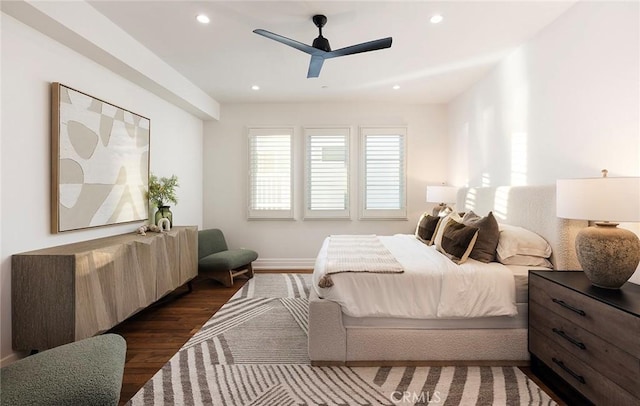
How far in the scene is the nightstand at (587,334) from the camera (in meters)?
1.46

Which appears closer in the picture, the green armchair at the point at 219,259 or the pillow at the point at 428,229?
the pillow at the point at 428,229

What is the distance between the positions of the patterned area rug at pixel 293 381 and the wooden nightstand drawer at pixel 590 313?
571 mm

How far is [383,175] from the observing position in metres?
5.23

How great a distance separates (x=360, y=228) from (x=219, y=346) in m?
3.16

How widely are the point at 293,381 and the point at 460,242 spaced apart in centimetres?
164

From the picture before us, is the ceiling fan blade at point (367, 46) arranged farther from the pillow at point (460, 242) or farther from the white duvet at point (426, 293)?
the white duvet at point (426, 293)

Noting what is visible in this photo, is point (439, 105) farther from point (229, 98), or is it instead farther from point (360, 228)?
point (229, 98)

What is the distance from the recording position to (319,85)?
4.39 meters

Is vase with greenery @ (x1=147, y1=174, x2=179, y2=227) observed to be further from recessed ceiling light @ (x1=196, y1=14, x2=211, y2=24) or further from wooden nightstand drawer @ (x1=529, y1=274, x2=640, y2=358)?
wooden nightstand drawer @ (x1=529, y1=274, x2=640, y2=358)

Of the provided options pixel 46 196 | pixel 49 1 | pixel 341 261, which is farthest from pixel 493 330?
pixel 49 1

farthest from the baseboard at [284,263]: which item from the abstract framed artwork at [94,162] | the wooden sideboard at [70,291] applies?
the wooden sideboard at [70,291]

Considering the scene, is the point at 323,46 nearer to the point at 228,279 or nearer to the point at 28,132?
the point at 28,132

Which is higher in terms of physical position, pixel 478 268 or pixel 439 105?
pixel 439 105
